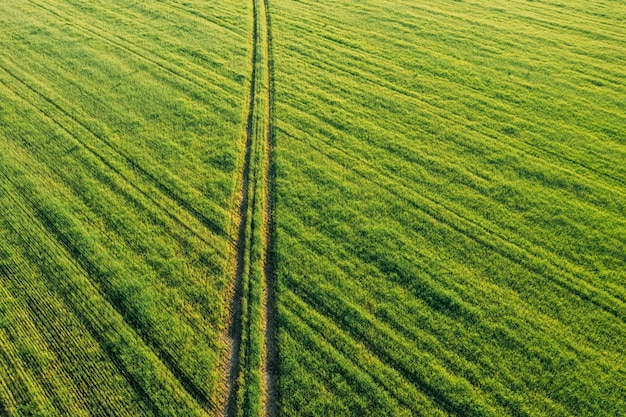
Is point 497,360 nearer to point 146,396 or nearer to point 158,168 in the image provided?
point 146,396

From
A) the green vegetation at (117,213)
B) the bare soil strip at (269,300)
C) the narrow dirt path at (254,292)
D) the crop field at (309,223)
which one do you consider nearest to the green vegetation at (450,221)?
the crop field at (309,223)

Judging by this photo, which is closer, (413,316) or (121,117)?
(413,316)

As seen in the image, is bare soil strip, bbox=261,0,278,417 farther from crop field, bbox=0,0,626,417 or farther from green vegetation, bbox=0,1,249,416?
green vegetation, bbox=0,1,249,416

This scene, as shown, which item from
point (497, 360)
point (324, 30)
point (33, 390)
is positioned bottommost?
point (33, 390)

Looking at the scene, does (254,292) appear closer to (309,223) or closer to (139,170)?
(309,223)

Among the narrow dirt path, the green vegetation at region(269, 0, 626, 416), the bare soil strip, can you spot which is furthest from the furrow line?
the green vegetation at region(269, 0, 626, 416)

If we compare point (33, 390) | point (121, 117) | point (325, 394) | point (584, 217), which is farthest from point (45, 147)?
point (584, 217)

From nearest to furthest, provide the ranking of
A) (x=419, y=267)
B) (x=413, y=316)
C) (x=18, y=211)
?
(x=413, y=316), (x=419, y=267), (x=18, y=211)

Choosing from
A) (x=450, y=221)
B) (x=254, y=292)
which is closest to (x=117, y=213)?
(x=254, y=292)
